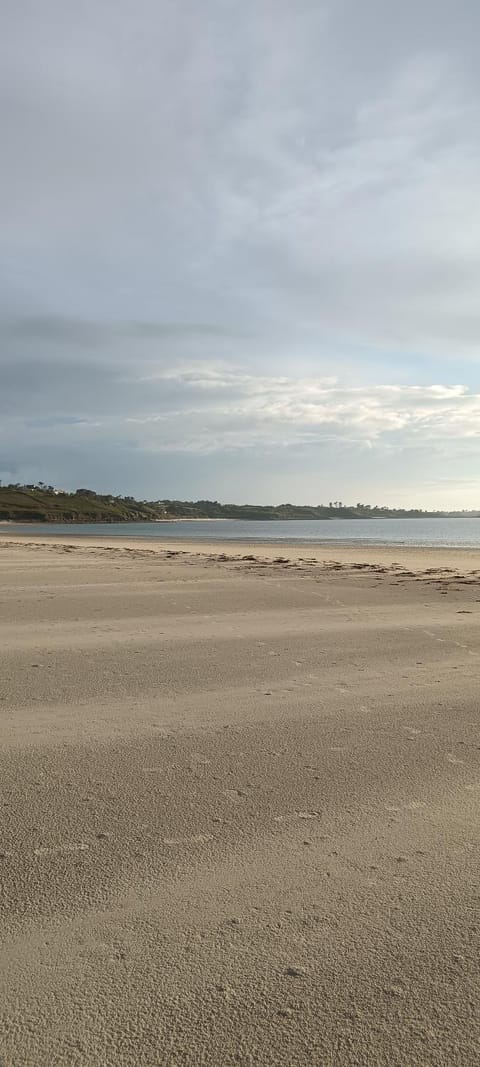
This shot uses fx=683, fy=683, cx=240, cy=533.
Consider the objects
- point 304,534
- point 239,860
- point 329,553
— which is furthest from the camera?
point 304,534

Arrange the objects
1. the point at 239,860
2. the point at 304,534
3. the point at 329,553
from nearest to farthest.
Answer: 1. the point at 239,860
2. the point at 329,553
3. the point at 304,534

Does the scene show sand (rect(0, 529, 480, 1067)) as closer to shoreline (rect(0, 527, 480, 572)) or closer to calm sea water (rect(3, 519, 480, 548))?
shoreline (rect(0, 527, 480, 572))

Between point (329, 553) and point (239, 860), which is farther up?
point (329, 553)

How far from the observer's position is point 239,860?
4066 mm

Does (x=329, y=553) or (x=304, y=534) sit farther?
(x=304, y=534)

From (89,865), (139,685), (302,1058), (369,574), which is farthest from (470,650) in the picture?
(369,574)

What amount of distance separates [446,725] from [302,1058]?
4457mm

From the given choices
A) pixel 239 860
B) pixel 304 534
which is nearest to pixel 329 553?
pixel 239 860

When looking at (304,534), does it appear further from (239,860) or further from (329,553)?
(239,860)

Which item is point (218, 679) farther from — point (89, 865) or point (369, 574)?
point (369, 574)

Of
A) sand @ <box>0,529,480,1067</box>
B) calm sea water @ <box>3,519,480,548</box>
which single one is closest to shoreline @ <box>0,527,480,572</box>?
calm sea water @ <box>3,519,480,548</box>

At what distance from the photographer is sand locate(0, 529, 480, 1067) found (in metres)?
2.81

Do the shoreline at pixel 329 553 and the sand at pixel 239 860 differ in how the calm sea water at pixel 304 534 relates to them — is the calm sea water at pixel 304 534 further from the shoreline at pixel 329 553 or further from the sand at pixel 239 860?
the sand at pixel 239 860

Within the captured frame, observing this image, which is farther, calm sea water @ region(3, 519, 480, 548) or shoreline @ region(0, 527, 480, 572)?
calm sea water @ region(3, 519, 480, 548)
